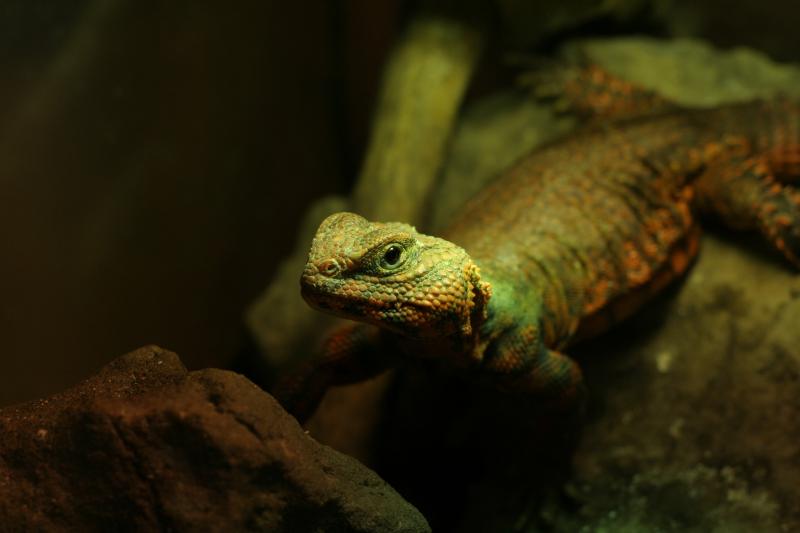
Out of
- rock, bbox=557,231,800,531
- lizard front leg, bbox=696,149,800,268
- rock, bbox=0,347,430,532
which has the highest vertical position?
lizard front leg, bbox=696,149,800,268

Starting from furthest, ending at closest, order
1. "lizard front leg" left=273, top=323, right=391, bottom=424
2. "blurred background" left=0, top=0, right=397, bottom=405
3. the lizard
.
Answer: "blurred background" left=0, top=0, right=397, bottom=405 < "lizard front leg" left=273, top=323, right=391, bottom=424 < the lizard

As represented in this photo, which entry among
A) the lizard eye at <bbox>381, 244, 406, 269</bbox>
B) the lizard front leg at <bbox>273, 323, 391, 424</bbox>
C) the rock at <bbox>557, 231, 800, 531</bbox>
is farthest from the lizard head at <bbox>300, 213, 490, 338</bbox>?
the rock at <bbox>557, 231, 800, 531</bbox>

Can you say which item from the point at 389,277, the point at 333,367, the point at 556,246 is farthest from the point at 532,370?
the point at 389,277

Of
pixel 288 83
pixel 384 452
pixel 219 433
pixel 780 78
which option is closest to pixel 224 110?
pixel 288 83

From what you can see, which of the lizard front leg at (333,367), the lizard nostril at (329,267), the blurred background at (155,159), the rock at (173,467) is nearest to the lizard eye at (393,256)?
the lizard nostril at (329,267)

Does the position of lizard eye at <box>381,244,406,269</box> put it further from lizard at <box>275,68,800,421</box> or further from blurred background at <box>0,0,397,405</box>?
blurred background at <box>0,0,397,405</box>

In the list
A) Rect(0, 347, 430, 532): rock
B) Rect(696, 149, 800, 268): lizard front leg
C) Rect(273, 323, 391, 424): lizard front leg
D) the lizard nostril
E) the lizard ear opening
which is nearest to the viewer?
Rect(0, 347, 430, 532): rock

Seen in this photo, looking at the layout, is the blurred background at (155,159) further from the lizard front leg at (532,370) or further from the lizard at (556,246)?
the lizard front leg at (532,370)

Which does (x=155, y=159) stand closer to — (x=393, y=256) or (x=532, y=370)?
(x=393, y=256)
